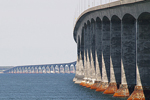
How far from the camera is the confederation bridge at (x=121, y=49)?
5706cm

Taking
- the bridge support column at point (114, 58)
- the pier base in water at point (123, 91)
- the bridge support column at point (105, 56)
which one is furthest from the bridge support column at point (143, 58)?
the bridge support column at point (105, 56)

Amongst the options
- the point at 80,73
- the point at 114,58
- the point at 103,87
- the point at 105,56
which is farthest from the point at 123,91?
the point at 80,73

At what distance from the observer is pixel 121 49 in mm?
64875

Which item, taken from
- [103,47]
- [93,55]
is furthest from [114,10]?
[93,55]

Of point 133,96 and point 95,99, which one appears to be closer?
point 133,96

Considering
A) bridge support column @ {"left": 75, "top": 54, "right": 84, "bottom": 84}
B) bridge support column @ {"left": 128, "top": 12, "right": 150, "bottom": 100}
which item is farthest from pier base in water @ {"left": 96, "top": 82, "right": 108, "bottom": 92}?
bridge support column @ {"left": 75, "top": 54, "right": 84, "bottom": 84}

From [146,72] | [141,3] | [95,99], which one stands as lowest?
[95,99]

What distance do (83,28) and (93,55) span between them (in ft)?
86.3

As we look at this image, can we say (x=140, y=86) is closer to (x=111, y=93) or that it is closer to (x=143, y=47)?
(x=143, y=47)

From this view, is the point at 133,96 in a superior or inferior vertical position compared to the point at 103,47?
inferior

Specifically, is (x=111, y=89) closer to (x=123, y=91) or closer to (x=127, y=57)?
(x=123, y=91)

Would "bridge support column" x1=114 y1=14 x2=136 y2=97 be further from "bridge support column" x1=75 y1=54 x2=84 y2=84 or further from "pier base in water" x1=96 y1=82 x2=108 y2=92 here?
"bridge support column" x1=75 y1=54 x2=84 y2=84

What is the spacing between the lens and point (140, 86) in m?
56.7

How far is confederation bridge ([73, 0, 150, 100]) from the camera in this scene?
187ft
